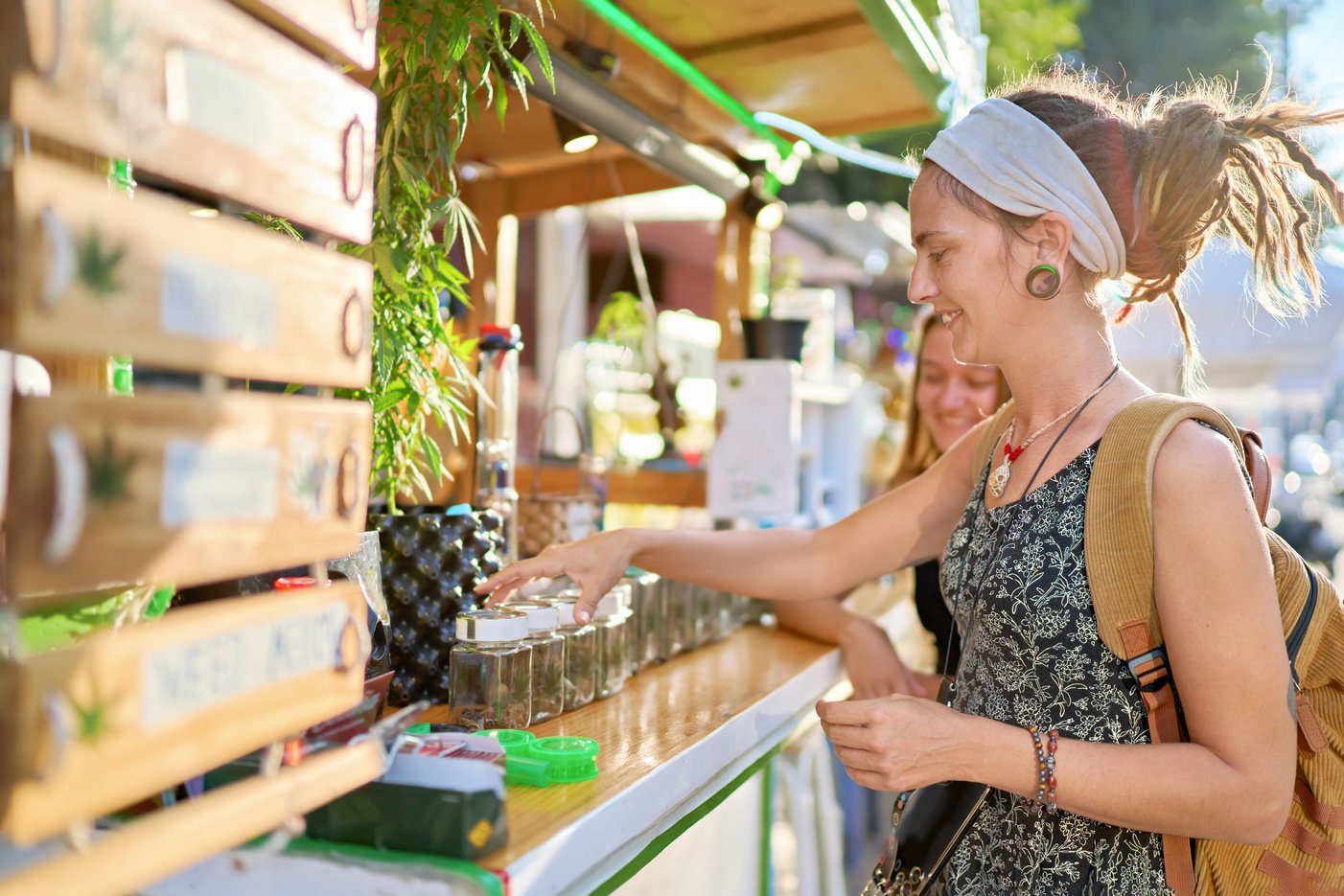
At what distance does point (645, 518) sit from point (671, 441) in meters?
0.32

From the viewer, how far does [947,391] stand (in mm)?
2777

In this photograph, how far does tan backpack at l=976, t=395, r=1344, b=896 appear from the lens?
1240 millimetres

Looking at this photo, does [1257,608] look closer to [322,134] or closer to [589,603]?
[589,603]

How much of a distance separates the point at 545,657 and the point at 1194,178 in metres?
1.07

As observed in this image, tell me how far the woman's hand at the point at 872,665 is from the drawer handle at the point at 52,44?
1909 millimetres

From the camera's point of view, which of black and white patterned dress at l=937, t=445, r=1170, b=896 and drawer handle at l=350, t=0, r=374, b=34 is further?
black and white patterned dress at l=937, t=445, r=1170, b=896

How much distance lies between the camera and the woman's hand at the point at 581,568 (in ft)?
5.08

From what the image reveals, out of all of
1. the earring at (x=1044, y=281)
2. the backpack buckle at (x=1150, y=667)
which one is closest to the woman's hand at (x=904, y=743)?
the backpack buckle at (x=1150, y=667)

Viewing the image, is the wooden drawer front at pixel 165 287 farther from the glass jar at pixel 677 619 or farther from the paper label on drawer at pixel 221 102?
the glass jar at pixel 677 619

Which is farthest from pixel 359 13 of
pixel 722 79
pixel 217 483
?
pixel 722 79

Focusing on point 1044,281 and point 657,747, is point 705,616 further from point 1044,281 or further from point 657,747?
point 1044,281

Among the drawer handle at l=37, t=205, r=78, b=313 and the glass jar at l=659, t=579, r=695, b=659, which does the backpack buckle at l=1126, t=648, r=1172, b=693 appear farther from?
the drawer handle at l=37, t=205, r=78, b=313

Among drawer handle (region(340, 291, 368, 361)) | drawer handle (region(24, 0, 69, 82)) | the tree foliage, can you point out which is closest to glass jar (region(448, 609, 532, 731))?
drawer handle (region(340, 291, 368, 361))

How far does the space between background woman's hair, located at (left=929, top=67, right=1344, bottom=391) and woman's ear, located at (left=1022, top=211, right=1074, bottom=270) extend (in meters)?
0.02
